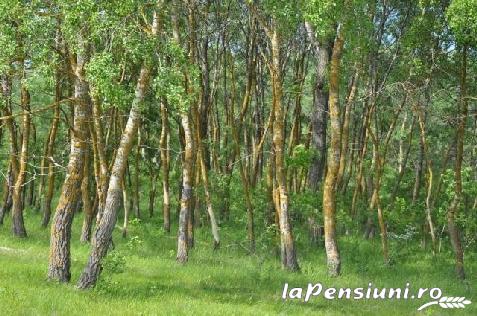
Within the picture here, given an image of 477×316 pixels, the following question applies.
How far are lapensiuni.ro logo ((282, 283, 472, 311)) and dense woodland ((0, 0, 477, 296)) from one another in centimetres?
140

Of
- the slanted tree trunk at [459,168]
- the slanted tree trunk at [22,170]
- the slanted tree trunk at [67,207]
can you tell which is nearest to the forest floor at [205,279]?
the slanted tree trunk at [67,207]

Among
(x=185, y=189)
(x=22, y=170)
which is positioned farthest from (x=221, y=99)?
(x=185, y=189)

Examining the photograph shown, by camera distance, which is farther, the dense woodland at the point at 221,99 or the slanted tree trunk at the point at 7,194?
the slanted tree trunk at the point at 7,194

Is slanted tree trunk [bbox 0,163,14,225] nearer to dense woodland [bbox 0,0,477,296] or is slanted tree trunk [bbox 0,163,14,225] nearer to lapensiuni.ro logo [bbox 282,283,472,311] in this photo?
dense woodland [bbox 0,0,477,296]

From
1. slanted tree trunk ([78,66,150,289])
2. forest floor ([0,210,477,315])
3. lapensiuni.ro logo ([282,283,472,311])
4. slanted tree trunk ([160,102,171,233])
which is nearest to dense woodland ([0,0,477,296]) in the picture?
slanted tree trunk ([78,66,150,289])

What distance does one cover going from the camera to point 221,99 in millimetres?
35000

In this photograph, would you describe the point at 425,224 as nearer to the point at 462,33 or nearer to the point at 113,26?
the point at 462,33

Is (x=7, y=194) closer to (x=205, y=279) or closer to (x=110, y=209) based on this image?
(x=205, y=279)

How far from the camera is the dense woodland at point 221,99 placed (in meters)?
11.6

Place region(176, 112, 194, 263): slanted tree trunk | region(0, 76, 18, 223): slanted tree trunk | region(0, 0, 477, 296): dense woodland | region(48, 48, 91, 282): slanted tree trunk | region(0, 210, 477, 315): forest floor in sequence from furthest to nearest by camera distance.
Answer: region(0, 76, 18, 223): slanted tree trunk, region(176, 112, 194, 263): slanted tree trunk, region(48, 48, 91, 282): slanted tree trunk, region(0, 0, 477, 296): dense woodland, region(0, 210, 477, 315): forest floor

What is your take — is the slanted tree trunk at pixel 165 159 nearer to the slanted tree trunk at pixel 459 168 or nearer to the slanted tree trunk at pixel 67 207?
the slanted tree trunk at pixel 67 207

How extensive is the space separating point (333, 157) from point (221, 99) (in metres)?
19.2

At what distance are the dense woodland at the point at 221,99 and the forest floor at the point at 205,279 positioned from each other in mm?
514

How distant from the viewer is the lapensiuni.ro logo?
1468 cm
